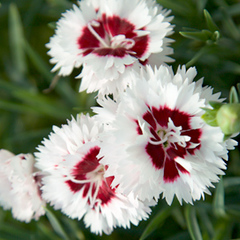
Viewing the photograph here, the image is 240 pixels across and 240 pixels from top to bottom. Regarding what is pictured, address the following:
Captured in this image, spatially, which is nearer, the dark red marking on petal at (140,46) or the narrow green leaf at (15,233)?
the dark red marking on petal at (140,46)

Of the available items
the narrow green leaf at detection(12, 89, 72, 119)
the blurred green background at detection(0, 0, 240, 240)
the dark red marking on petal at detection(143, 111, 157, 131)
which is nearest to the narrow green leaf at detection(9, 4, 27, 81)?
the blurred green background at detection(0, 0, 240, 240)

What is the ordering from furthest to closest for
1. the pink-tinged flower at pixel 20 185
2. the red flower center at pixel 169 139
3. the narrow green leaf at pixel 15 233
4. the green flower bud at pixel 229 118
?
the narrow green leaf at pixel 15 233 → the pink-tinged flower at pixel 20 185 → the red flower center at pixel 169 139 → the green flower bud at pixel 229 118

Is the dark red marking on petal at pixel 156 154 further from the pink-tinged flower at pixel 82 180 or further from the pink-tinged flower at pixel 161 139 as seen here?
the pink-tinged flower at pixel 82 180

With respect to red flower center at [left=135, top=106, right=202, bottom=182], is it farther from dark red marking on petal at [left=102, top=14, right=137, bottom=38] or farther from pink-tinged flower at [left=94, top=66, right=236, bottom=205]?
dark red marking on petal at [left=102, top=14, right=137, bottom=38]

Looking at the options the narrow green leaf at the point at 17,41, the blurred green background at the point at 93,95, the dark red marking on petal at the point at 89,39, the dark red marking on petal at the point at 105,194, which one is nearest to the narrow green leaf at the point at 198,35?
the blurred green background at the point at 93,95

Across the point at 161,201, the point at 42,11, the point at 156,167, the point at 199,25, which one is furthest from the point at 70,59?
the point at 42,11

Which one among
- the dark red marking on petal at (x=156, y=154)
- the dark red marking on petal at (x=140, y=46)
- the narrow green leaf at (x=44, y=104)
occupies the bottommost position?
the narrow green leaf at (x=44, y=104)

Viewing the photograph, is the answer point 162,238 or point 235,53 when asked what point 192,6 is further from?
point 162,238
